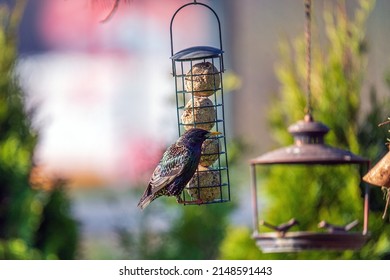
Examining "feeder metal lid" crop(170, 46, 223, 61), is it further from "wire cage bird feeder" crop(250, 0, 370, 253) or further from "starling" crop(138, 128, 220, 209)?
"wire cage bird feeder" crop(250, 0, 370, 253)

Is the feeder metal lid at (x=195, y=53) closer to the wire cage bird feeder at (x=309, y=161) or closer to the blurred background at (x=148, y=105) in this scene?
the blurred background at (x=148, y=105)

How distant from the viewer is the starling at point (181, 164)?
342 centimetres

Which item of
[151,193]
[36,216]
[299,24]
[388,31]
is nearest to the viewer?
[151,193]

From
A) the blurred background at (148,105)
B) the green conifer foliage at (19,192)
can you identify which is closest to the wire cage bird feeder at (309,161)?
the blurred background at (148,105)

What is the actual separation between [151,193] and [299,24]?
4012 millimetres

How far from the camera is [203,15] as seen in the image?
8375 mm

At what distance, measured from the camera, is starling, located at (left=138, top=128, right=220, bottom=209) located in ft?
11.2

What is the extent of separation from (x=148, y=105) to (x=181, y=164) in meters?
4.69

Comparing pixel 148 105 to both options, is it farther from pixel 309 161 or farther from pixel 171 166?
pixel 171 166

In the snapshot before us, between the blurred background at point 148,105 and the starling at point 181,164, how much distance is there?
45 cm

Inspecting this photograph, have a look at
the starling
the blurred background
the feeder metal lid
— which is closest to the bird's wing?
the starling
